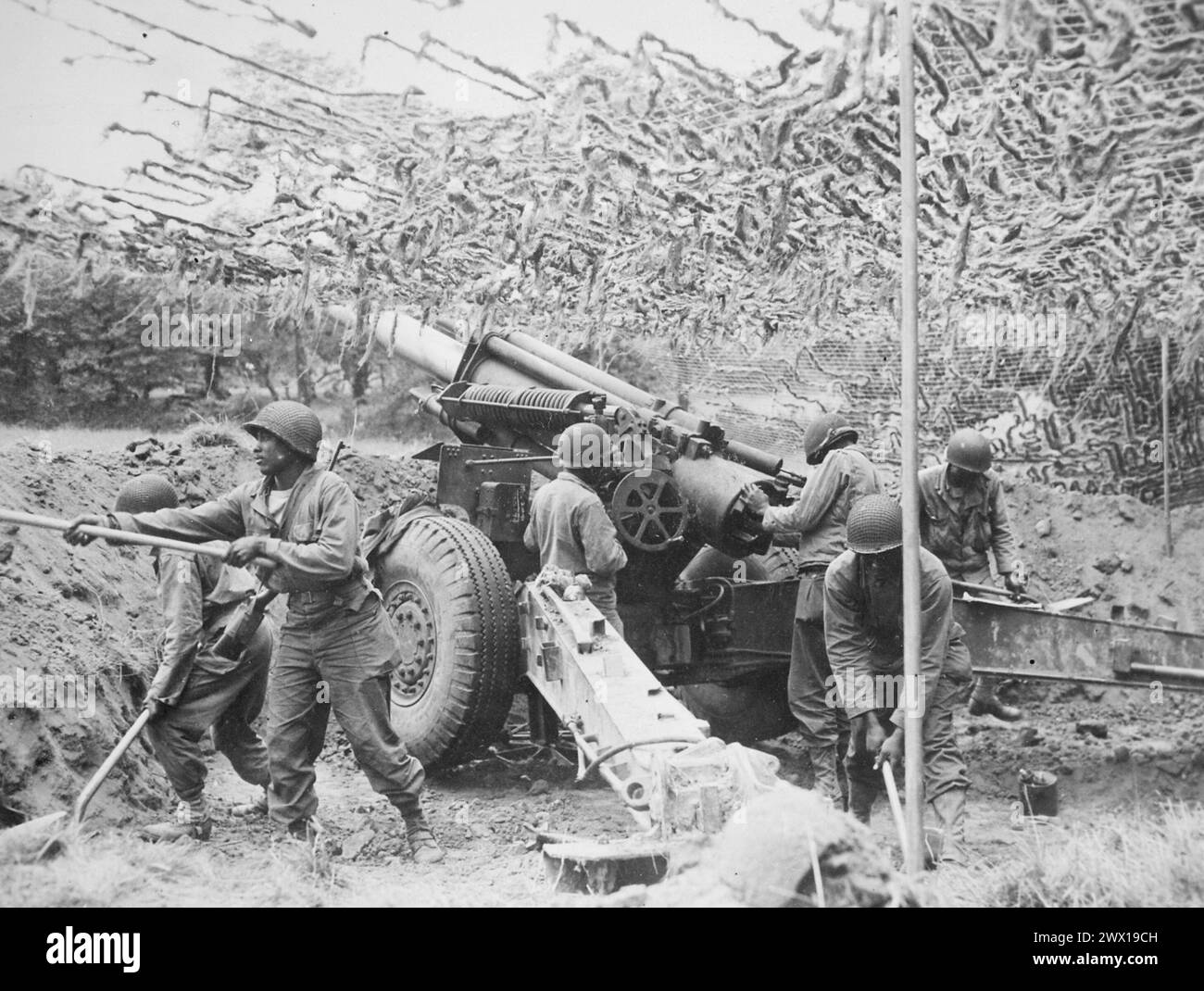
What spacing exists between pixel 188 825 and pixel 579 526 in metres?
2.25

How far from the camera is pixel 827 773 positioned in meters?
6.49

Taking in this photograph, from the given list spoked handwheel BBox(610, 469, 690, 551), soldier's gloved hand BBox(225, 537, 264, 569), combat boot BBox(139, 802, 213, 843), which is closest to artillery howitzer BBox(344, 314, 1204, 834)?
spoked handwheel BBox(610, 469, 690, 551)

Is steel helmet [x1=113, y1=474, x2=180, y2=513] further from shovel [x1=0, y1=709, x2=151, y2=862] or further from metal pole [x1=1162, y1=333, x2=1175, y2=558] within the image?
metal pole [x1=1162, y1=333, x2=1175, y2=558]

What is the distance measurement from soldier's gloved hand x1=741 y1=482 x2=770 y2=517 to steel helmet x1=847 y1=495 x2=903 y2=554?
131cm

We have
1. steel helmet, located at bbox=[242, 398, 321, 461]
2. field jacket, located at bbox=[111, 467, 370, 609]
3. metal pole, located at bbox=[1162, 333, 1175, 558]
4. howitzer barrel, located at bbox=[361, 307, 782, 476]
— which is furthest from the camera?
metal pole, located at bbox=[1162, 333, 1175, 558]

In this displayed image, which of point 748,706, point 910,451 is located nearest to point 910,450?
point 910,451

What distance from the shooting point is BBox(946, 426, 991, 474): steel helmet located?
681cm

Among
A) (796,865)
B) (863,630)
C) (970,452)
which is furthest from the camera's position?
(970,452)

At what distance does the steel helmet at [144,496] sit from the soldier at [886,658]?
284 cm

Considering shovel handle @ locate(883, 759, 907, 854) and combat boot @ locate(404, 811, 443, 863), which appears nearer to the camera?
shovel handle @ locate(883, 759, 907, 854)

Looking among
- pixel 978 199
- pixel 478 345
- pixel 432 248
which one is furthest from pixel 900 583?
pixel 432 248

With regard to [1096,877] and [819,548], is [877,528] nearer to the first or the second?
[819,548]

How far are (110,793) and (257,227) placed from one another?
365 cm

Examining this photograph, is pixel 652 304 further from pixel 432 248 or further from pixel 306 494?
pixel 306 494
